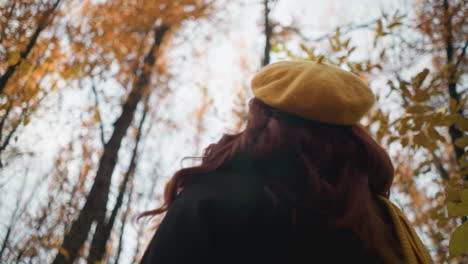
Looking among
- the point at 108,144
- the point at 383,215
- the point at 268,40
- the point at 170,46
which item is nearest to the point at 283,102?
the point at 383,215

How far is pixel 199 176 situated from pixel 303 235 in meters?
0.36

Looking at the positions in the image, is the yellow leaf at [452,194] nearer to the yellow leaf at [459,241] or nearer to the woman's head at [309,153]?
the yellow leaf at [459,241]

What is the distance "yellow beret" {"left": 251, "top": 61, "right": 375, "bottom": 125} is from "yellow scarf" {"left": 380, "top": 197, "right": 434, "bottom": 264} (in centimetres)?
38

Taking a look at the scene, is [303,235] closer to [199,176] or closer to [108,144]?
[199,176]

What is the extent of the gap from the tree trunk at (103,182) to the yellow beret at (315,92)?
3.24 m

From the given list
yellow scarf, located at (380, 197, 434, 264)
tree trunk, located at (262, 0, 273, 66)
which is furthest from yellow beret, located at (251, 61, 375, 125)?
tree trunk, located at (262, 0, 273, 66)

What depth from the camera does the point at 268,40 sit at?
3822mm

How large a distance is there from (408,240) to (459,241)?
0.32 m

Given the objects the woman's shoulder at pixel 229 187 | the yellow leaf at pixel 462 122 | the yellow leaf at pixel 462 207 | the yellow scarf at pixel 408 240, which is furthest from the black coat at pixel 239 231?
the yellow leaf at pixel 462 122

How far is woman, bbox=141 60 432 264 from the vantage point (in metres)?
0.78

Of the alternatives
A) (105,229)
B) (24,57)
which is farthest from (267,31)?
(105,229)

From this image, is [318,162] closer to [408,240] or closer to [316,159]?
[316,159]

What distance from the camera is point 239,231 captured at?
2.57ft

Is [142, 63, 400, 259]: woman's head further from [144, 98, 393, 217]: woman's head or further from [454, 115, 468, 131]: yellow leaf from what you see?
[454, 115, 468, 131]: yellow leaf
